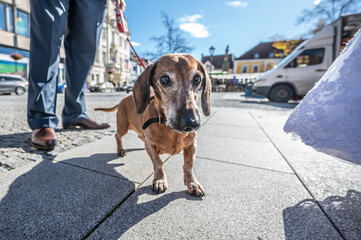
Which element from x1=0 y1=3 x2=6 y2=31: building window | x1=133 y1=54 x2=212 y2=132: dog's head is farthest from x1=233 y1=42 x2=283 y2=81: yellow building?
x1=133 y1=54 x2=212 y2=132: dog's head

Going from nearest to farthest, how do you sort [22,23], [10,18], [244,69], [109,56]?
1. [10,18]
2. [22,23]
3. [109,56]
4. [244,69]

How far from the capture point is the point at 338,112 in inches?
34.9

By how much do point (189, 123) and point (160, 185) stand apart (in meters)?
0.47

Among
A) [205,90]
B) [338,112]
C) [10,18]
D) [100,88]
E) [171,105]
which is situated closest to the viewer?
[338,112]

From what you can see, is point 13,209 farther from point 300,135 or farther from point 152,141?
point 300,135

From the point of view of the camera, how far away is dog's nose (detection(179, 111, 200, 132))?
39.3 inches

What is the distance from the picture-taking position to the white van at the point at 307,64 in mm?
7074

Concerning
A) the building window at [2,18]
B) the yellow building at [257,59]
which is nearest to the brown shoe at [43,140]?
the building window at [2,18]

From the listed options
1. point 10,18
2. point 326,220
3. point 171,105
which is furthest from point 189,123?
point 10,18

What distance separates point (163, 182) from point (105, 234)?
1.55 feet

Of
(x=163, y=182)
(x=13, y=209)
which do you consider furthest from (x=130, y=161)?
(x=13, y=209)

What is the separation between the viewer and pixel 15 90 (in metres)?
12.2

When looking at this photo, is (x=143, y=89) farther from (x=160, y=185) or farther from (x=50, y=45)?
(x=50, y=45)

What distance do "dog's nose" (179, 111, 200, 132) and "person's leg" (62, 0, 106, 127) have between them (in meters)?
2.04
